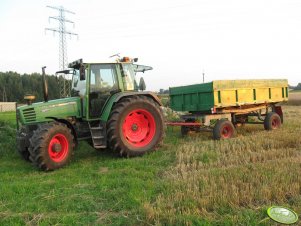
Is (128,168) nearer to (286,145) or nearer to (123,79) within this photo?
(123,79)

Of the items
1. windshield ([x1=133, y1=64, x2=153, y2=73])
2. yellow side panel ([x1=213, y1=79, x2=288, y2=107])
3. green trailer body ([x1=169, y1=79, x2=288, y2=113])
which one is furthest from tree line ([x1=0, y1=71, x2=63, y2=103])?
windshield ([x1=133, y1=64, x2=153, y2=73])

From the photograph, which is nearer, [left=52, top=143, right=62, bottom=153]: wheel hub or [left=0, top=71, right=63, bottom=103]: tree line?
[left=52, top=143, right=62, bottom=153]: wheel hub

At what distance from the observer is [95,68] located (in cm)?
884

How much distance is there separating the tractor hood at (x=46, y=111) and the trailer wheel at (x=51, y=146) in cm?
49

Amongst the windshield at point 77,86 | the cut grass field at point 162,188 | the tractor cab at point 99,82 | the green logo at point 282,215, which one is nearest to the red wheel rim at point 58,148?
the cut grass field at point 162,188

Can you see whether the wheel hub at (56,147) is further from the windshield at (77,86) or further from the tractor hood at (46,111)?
the windshield at (77,86)

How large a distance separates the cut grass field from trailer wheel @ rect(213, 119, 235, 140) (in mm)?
1790

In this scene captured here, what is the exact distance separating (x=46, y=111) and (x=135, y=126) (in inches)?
81.8

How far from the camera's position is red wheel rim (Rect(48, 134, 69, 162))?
786 cm

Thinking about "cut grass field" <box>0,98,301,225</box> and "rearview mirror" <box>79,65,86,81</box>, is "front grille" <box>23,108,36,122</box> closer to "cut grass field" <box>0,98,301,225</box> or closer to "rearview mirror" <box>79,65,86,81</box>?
"cut grass field" <box>0,98,301,225</box>

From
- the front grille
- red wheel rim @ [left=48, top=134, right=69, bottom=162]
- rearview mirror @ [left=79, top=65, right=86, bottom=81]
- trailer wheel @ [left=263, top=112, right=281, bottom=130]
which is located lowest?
red wheel rim @ [left=48, top=134, right=69, bottom=162]

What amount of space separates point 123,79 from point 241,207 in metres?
5.08

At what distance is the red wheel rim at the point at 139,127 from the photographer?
8.95 m

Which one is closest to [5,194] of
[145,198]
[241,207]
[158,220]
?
[145,198]
